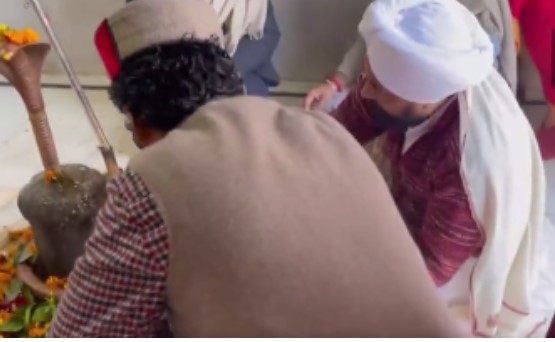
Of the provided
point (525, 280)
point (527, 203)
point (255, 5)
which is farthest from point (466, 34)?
point (255, 5)

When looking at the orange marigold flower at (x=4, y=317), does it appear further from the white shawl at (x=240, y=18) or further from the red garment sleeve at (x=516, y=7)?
the red garment sleeve at (x=516, y=7)

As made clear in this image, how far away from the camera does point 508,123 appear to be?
3.94 ft

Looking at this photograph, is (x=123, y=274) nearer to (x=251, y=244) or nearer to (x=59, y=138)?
(x=251, y=244)

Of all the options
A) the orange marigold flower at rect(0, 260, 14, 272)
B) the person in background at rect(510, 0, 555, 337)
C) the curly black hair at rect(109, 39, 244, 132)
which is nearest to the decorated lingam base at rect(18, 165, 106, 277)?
the orange marigold flower at rect(0, 260, 14, 272)

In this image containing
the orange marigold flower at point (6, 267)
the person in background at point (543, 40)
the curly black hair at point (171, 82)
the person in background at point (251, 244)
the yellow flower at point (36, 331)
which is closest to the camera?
the person in background at point (251, 244)

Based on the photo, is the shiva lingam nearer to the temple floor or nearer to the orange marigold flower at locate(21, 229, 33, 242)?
the orange marigold flower at locate(21, 229, 33, 242)

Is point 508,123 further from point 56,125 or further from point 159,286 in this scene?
point 56,125

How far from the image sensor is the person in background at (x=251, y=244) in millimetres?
721

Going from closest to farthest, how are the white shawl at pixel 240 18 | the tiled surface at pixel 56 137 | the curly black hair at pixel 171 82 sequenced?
the curly black hair at pixel 171 82 < the white shawl at pixel 240 18 < the tiled surface at pixel 56 137

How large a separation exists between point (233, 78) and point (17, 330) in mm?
735

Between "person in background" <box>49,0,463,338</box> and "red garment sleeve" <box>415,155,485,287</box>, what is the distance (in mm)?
416

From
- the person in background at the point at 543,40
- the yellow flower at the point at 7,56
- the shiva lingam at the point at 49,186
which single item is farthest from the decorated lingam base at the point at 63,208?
the person in background at the point at 543,40

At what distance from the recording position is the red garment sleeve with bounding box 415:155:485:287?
1.19 m

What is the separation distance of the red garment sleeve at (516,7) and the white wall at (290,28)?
57cm
